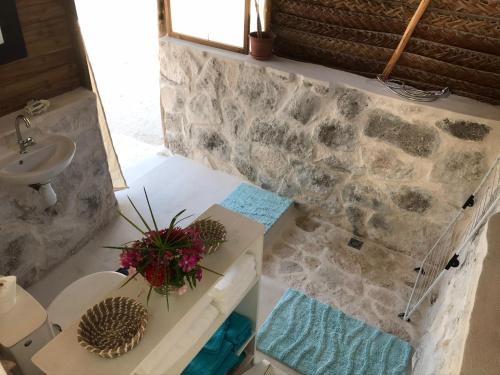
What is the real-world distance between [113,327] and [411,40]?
84.7 inches

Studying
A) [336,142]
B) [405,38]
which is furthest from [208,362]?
[405,38]

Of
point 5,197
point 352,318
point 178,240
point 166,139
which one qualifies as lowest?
point 352,318

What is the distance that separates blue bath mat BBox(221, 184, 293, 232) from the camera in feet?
9.21

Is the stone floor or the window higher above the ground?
the window

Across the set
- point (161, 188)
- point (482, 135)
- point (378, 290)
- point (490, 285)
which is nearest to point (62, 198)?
point (161, 188)

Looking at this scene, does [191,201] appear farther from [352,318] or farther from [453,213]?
[453,213]

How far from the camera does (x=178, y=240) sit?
1.15 metres

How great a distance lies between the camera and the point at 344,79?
248 centimetres

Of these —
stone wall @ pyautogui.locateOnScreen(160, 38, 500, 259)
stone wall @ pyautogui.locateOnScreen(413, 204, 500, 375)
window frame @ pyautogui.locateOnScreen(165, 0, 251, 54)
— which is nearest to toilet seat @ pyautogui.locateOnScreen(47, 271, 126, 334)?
stone wall @ pyautogui.locateOnScreen(413, 204, 500, 375)

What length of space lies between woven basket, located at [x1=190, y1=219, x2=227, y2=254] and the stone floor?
1.30 meters

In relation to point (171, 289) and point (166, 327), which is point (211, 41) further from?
point (166, 327)

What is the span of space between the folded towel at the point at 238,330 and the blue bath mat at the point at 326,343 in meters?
0.53

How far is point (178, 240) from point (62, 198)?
63.0 inches

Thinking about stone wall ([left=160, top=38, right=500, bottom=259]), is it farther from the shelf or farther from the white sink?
the shelf
